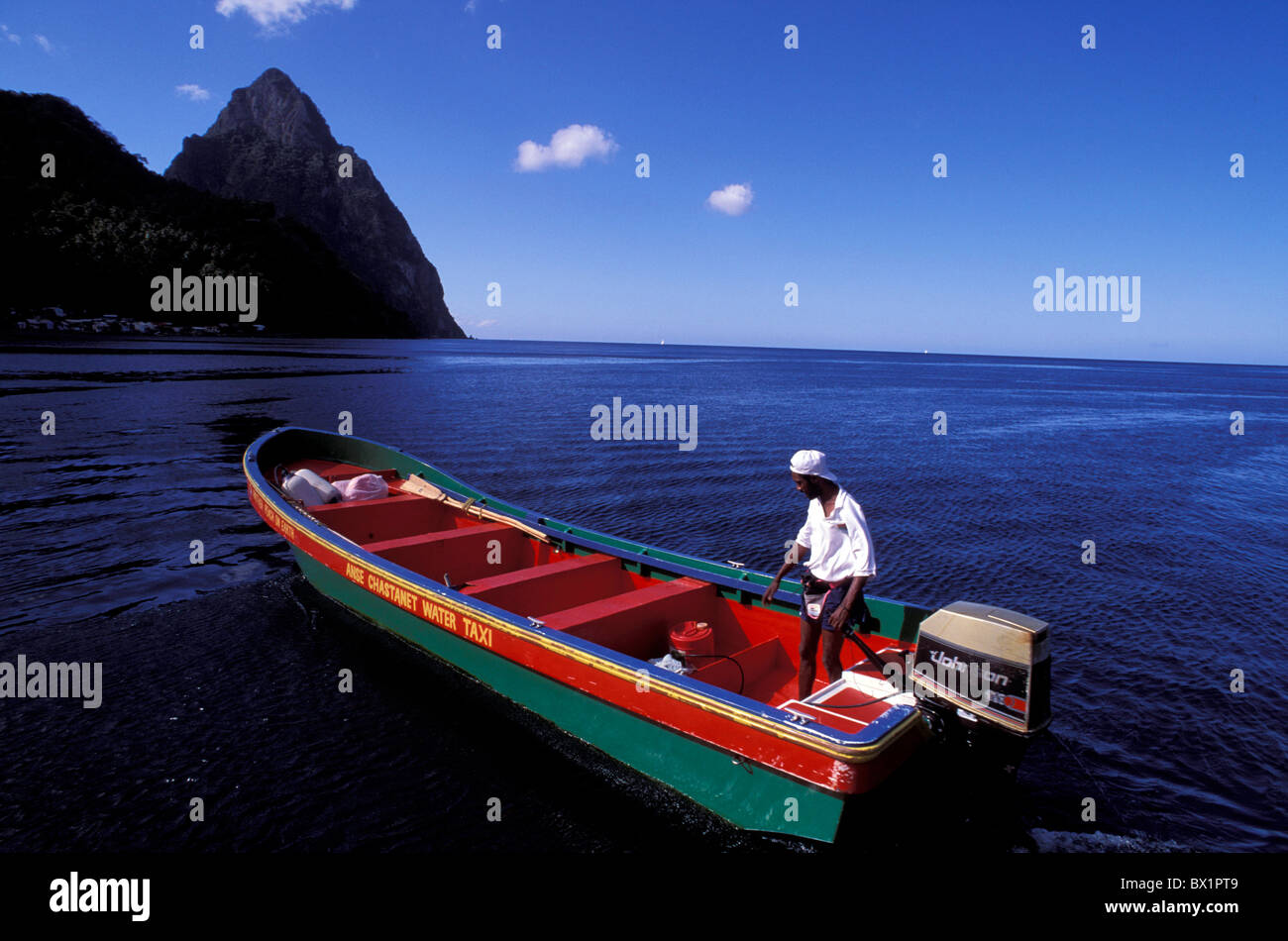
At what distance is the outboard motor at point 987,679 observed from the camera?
470 cm

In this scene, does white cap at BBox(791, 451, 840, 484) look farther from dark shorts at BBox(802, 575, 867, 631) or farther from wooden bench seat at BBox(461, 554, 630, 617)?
wooden bench seat at BBox(461, 554, 630, 617)

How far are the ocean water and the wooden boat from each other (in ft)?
2.07

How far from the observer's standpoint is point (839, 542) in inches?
221

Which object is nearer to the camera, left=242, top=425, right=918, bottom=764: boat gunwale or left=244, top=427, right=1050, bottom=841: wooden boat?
left=242, top=425, right=918, bottom=764: boat gunwale

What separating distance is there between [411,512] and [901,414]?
40.0m

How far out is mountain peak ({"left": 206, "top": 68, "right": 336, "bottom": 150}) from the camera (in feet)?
610

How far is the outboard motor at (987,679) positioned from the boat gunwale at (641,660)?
15.2 inches

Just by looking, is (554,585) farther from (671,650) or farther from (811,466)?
(811,466)

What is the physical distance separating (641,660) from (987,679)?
146 inches

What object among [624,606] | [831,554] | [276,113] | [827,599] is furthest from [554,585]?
[276,113]

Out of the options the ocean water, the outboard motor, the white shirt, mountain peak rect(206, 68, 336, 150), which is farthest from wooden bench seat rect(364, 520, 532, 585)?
mountain peak rect(206, 68, 336, 150)
